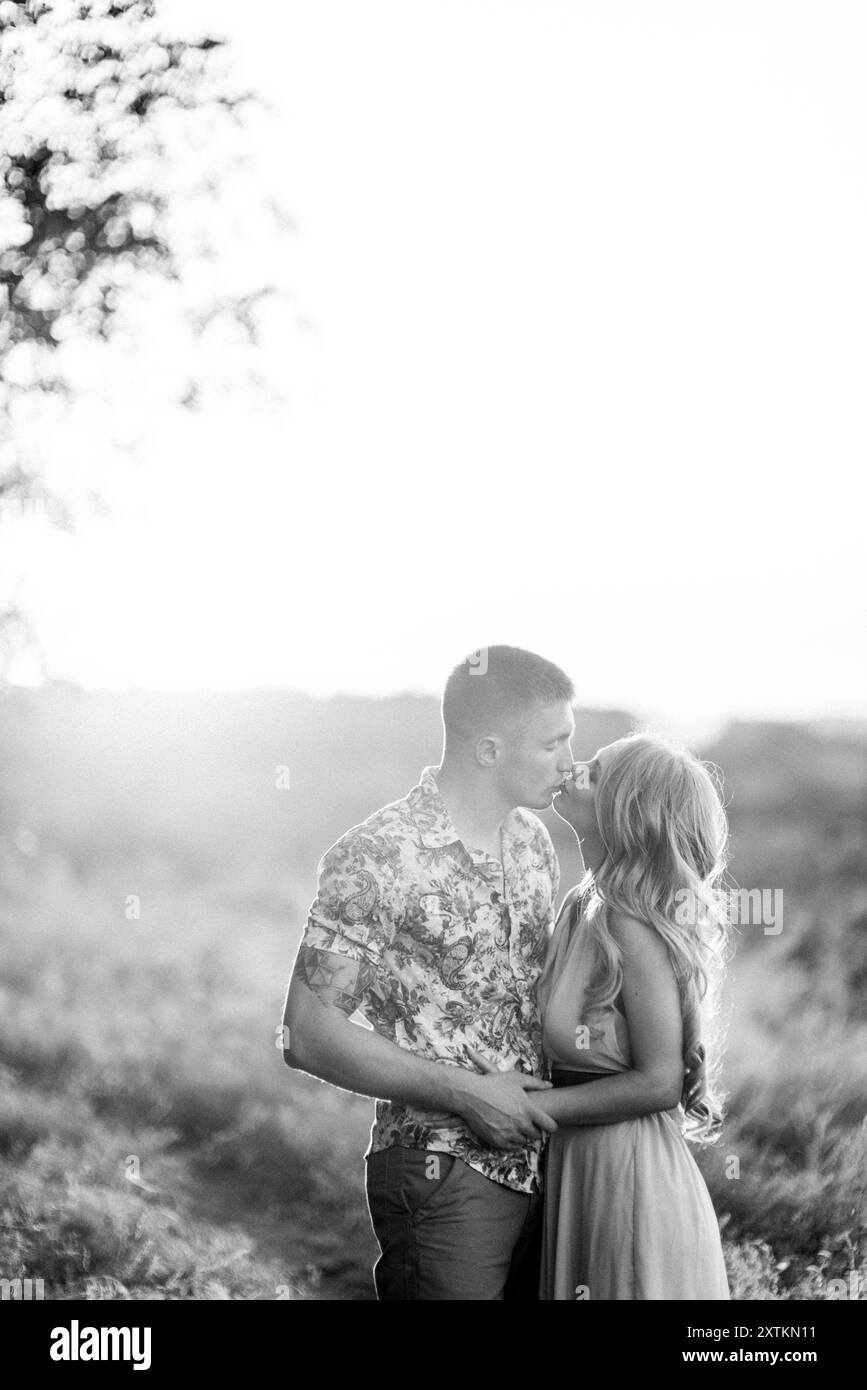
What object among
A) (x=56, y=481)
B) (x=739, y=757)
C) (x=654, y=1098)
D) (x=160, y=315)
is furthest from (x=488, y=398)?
(x=654, y=1098)

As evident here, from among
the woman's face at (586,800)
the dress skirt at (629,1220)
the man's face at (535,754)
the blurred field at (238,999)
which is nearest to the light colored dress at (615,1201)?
the dress skirt at (629,1220)

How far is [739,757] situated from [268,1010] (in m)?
1.97

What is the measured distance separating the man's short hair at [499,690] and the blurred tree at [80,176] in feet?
6.48

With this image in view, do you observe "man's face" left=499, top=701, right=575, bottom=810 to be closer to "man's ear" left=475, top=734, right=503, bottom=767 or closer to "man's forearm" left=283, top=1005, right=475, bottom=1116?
"man's ear" left=475, top=734, right=503, bottom=767

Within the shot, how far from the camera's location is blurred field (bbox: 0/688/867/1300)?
345 cm

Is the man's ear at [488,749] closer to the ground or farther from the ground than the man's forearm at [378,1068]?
farther from the ground

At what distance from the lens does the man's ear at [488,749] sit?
205 cm

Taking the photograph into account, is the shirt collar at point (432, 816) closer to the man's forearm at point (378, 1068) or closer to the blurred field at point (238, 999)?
the man's forearm at point (378, 1068)

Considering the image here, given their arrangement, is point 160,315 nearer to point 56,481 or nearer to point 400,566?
point 56,481

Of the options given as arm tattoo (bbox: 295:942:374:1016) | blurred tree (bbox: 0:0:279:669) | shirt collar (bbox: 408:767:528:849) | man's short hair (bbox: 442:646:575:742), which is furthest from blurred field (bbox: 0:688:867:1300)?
man's short hair (bbox: 442:646:575:742)

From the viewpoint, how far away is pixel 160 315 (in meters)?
3.70

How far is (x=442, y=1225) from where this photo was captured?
1945mm

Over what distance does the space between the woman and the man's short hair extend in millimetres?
146
